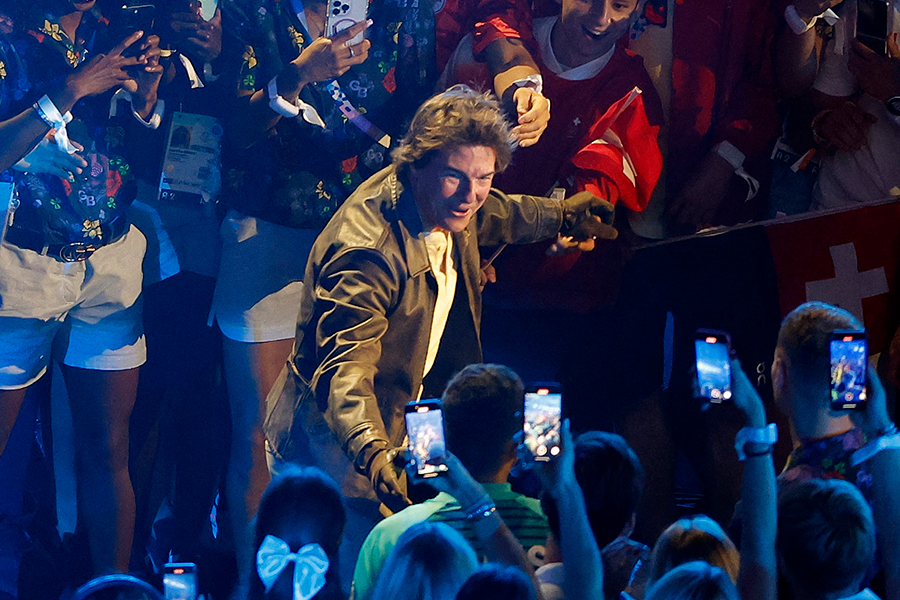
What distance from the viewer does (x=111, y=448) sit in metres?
2.97

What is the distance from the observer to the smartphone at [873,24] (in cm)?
347

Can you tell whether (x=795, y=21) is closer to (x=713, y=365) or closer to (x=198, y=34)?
(x=713, y=365)

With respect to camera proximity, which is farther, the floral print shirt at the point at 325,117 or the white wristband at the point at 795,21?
the white wristband at the point at 795,21

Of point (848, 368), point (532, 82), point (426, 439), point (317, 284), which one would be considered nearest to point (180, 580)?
point (426, 439)

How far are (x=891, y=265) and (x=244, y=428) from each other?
2.48 m

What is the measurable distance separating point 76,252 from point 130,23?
0.74 m

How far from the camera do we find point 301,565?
2.96m

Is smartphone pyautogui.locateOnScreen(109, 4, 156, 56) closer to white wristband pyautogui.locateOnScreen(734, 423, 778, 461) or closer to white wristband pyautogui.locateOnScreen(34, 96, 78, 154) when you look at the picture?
white wristband pyautogui.locateOnScreen(34, 96, 78, 154)

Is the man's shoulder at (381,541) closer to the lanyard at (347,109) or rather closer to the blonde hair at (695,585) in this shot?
the blonde hair at (695,585)

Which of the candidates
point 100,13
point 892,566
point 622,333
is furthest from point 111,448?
point 892,566

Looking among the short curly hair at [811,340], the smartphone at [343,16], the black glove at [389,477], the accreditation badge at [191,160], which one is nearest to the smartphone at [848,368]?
the short curly hair at [811,340]

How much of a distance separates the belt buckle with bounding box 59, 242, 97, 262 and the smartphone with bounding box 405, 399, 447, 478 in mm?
1125

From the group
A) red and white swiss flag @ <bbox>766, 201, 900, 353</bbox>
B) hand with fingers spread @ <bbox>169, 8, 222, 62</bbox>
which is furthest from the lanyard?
red and white swiss flag @ <bbox>766, 201, 900, 353</bbox>

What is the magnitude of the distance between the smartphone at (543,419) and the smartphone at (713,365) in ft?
1.75
